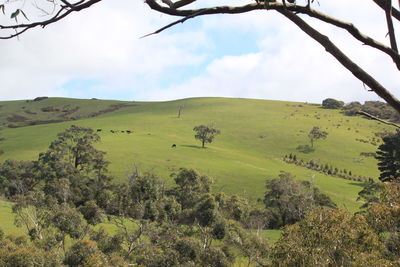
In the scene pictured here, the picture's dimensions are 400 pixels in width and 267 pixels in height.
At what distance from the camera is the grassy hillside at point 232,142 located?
7469 centimetres

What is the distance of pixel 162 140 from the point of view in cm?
10100

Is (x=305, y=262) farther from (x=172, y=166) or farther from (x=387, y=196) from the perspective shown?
(x=172, y=166)

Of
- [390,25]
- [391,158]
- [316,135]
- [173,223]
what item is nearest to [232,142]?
[316,135]

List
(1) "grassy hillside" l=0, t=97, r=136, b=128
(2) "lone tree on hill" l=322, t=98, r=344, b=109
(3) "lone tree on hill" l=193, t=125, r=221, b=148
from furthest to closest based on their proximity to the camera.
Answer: (2) "lone tree on hill" l=322, t=98, r=344, b=109 → (1) "grassy hillside" l=0, t=97, r=136, b=128 → (3) "lone tree on hill" l=193, t=125, r=221, b=148

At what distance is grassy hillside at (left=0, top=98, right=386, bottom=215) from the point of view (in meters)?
74.7

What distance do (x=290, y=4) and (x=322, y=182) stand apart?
241 ft

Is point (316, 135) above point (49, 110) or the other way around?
the other way around

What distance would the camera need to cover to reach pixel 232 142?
109125 millimetres

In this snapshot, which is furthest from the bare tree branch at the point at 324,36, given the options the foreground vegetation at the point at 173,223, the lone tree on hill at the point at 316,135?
the lone tree on hill at the point at 316,135

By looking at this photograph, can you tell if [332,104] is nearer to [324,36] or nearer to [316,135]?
[316,135]

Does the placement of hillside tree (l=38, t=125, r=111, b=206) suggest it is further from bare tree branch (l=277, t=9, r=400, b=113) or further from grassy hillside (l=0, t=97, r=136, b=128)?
grassy hillside (l=0, t=97, r=136, b=128)

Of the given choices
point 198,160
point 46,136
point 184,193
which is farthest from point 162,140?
point 184,193

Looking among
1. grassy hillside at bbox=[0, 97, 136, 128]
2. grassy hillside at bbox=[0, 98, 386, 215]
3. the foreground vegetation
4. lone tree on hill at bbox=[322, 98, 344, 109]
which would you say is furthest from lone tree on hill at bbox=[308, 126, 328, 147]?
grassy hillside at bbox=[0, 97, 136, 128]

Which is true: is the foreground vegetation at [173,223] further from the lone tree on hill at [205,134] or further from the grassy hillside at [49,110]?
the grassy hillside at [49,110]
